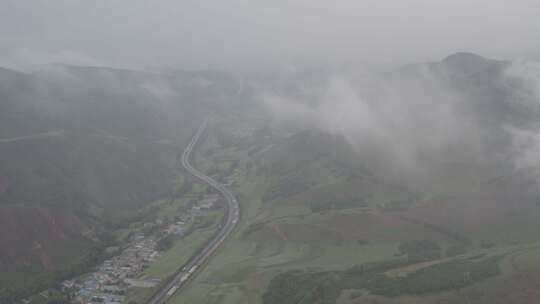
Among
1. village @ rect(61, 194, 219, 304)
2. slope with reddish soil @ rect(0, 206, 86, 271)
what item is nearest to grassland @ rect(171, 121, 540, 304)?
village @ rect(61, 194, 219, 304)

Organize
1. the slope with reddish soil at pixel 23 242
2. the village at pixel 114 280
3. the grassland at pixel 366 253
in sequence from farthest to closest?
the slope with reddish soil at pixel 23 242 < the village at pixel 114 280 < the grassland at pixel 366 253

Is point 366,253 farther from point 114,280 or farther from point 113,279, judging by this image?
point 113,279

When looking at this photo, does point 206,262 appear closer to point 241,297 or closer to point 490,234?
point 241,297

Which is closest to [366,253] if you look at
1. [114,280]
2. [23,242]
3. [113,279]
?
[114,280]

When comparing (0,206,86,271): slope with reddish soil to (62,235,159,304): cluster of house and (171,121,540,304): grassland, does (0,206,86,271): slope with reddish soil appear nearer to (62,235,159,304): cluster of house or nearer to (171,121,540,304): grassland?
(62,235,159,304): cluster of house

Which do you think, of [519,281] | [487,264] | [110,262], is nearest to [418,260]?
[487,264]

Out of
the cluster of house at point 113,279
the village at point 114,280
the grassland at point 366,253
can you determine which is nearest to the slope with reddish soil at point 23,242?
the village at point 114,280

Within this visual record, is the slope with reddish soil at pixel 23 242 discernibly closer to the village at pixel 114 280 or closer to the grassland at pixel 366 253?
the village at pixel 114 280

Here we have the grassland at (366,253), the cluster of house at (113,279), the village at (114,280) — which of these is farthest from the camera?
the village at (114,280)

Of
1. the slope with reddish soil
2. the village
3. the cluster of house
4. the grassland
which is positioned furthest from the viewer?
the slope with reddish soil
